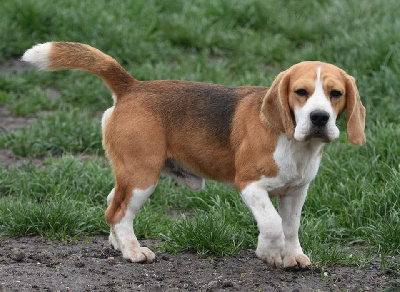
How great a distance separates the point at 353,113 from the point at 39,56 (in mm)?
2212

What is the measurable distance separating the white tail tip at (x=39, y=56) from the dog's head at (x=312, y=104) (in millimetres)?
1624

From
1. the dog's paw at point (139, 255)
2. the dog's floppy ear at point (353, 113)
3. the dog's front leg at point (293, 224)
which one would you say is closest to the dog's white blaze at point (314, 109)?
the dog's floppy ear at point (353, 113)

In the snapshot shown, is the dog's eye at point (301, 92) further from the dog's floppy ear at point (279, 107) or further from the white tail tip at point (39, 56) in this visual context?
the white tail tip at point (39, 56)

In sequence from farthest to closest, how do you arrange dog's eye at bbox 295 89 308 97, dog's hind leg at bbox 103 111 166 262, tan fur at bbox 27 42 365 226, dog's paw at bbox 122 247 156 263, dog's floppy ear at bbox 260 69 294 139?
dog's paw at bbox 122 247 156 263 → dog's hind leg at bbox 103 111 166 262 → tan fur at bbox 27 42 365 226 → dog's floppy ear at bbox 260 69 294 139 → dog's eye at bbox 295 89 308 97

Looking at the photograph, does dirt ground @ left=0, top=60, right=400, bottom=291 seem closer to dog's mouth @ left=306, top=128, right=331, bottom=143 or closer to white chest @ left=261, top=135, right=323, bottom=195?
white chest @ left=261, top=135, right=323, bottom=195

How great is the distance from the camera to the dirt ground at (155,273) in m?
5.70

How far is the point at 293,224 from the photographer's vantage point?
6.07 meters

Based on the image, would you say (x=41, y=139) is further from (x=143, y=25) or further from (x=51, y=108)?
(x=143, y=25)

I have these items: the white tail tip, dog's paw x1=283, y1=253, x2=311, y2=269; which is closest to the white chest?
dog's paw x1=283, y1=253, x2=311, y2=269

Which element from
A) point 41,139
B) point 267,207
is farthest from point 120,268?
point 41,139

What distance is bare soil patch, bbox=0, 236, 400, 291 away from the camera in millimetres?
5691

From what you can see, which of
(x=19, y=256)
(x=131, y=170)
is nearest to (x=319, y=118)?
(x=131, y=170)

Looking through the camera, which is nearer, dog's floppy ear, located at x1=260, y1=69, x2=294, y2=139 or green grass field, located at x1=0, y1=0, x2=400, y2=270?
dog's floppy ear, located at x1=260, y1=69, x2=294, y2=139

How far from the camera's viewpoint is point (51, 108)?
10.0 m
